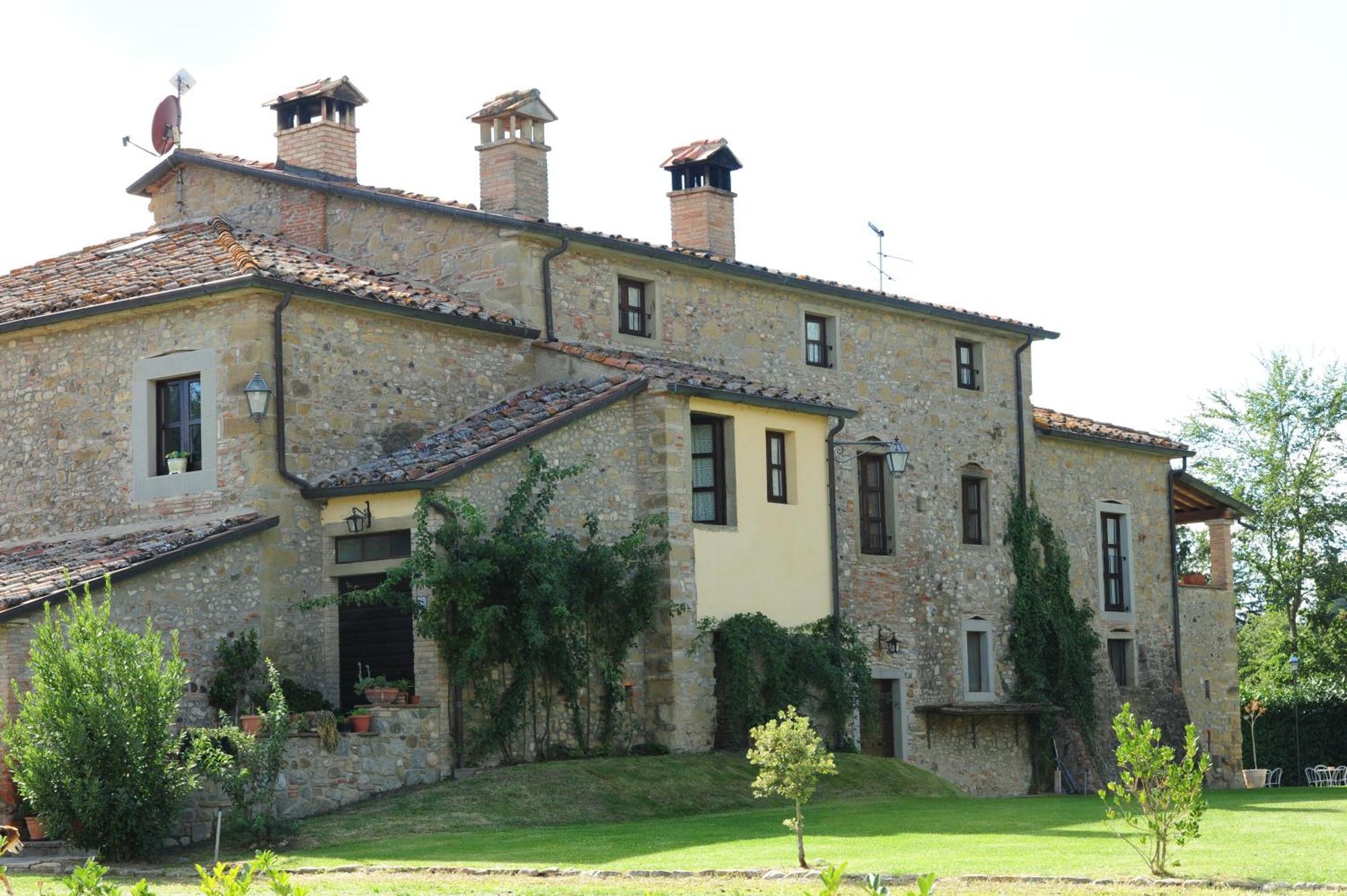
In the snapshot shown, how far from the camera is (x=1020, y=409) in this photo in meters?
32.3

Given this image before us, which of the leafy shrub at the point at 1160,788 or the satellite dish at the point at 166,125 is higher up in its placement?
the satellite dish at the point at 166,125

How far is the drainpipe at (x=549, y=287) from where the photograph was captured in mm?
25375

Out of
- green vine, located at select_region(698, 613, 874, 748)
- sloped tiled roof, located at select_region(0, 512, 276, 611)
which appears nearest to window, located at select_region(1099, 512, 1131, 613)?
green vine, located at select_region(698, 613, 874, 748)

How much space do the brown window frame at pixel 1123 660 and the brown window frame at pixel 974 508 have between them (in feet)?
12.7

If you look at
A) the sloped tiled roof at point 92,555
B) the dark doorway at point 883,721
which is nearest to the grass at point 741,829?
the dark doorway at point 883,721

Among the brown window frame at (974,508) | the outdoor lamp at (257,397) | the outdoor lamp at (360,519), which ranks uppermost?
the outdoor lamp at (257,397)

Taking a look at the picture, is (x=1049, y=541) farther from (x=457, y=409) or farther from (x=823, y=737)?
(x=457, y=409)

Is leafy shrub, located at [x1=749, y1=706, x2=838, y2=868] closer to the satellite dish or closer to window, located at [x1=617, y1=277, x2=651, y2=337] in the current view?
window, located at [x1=617, y1=277, x2=651, y2=337]

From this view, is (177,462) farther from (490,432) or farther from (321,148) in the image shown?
(321,148)

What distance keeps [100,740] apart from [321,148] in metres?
11.8

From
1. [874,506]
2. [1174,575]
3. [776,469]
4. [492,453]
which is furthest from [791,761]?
[1174,575]

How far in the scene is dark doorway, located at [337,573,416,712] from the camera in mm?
21922

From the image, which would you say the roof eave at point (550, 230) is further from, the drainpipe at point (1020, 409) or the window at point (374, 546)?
the window at point (374, 546)

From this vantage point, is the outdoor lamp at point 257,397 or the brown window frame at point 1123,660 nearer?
the outdoor lamp at point 257,397
